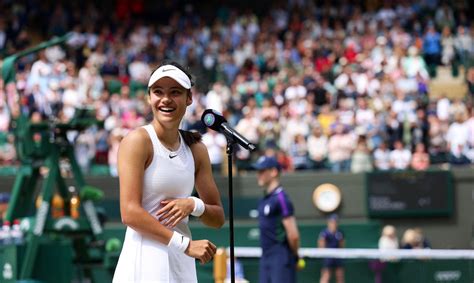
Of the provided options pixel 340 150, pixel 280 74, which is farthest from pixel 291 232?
pixel 280 74

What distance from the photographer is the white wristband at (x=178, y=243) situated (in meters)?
5.04

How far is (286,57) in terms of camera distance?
23.9 m

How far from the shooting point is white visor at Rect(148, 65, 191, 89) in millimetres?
5129

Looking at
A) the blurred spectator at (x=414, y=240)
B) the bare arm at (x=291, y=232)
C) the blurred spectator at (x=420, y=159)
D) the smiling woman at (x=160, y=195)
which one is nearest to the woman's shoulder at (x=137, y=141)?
the smiling woman at (x=160, y=195)

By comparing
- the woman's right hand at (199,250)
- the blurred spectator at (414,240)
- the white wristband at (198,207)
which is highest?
the blurred spectator at (414,240)

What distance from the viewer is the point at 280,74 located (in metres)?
23.0

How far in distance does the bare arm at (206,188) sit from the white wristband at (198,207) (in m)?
0.08

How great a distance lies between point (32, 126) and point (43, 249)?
1.38 metres

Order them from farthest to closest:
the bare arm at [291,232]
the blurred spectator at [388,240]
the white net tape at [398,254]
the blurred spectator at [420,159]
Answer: the blurred spectator at [420,159] → the blurred spectator at [388,240] → the white net tape at [398,254] → the bare arm at [291,232]

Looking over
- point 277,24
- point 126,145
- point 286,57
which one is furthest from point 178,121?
point 277,24

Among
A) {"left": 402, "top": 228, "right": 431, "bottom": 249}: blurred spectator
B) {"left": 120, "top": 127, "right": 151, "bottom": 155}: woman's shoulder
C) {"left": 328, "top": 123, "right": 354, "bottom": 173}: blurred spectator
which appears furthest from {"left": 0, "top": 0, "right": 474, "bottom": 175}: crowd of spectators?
{"left": 120, "top": 127, "right": 151, "bottom": 155}: woman's shoulder

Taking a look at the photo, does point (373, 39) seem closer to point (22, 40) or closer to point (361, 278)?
point (22, 40)

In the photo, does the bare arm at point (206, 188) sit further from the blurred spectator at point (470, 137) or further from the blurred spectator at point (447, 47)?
the blurred spectator at point (447, 47)

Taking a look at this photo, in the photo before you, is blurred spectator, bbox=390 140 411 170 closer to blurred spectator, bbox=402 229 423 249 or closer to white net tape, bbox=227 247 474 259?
blurred spectator, bbox=402 229 423 249
